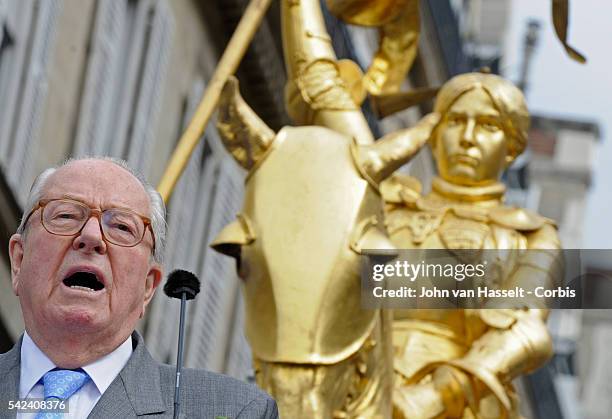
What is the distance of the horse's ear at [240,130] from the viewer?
8953 mm

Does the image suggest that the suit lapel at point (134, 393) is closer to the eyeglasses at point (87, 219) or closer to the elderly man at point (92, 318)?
the elderly man at point (92, 318)

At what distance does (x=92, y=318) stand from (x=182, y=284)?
346mm

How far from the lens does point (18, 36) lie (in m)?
15.3

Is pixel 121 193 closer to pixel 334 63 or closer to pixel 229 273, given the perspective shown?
pixel 334 63

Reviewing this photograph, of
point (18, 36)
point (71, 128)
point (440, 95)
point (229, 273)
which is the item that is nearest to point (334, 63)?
point (440, 95)

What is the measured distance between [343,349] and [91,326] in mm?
2870

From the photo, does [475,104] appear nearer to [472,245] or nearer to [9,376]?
[472,245]

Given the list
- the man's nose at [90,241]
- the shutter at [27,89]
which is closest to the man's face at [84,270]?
the man's nose at [90,241]

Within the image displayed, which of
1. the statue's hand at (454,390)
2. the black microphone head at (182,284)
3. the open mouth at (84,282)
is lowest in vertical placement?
the statue's hand at (454,390)

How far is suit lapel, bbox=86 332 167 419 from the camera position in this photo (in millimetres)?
5855

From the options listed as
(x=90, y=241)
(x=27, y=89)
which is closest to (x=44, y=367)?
(x=90, y=241)

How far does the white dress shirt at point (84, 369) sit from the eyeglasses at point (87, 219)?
243 mm

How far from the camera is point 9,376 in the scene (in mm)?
5941

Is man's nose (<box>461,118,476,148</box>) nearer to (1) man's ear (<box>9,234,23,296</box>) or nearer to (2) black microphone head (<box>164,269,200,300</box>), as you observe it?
(2) black microphone head (<box>164,269,200,300</box>)
